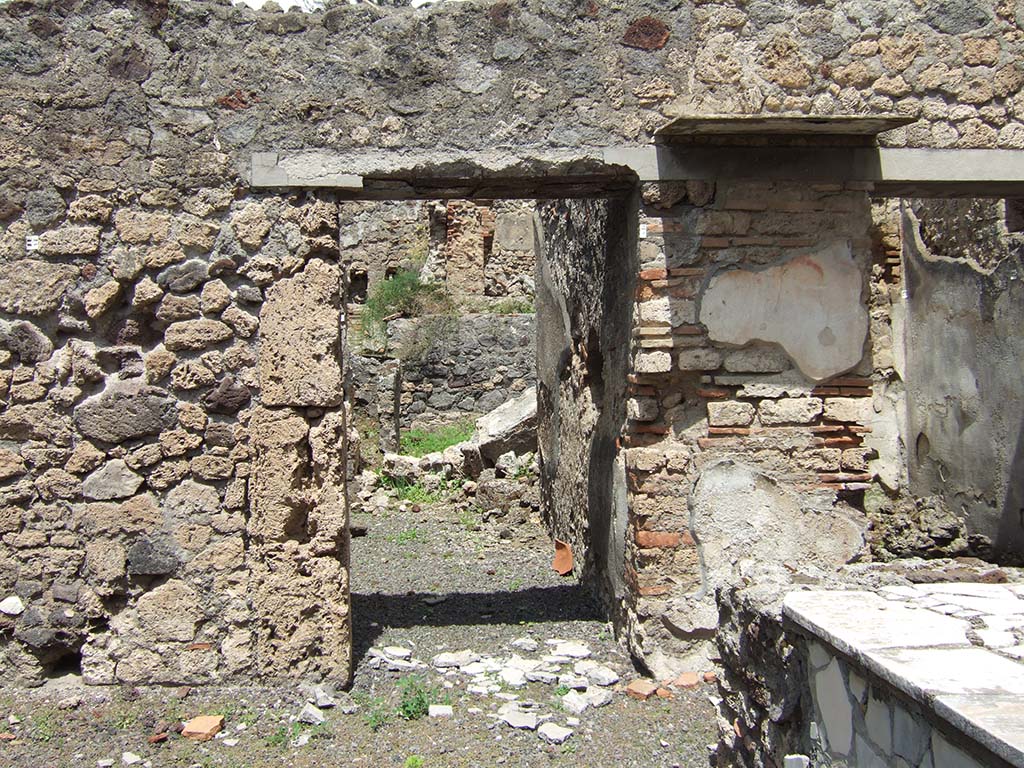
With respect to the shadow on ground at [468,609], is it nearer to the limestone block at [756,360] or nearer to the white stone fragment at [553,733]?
the white stone fragment at [553,733]

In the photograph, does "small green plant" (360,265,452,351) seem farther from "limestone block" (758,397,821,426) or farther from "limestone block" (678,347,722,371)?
"limestone block" (758,397,821,426)

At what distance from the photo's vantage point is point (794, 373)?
4.27m

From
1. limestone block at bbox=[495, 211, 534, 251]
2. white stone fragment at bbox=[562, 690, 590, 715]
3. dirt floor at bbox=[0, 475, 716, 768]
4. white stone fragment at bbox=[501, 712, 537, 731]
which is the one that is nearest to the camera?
dirt floor at bbox=[0, 475, 716, 768]

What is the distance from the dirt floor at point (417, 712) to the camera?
363 cm

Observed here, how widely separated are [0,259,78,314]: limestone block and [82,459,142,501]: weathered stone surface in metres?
0.73

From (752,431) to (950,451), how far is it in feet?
7.41

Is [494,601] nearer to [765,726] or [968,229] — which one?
[765,726]

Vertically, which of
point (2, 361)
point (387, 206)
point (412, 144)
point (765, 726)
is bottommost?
point (765, 726)

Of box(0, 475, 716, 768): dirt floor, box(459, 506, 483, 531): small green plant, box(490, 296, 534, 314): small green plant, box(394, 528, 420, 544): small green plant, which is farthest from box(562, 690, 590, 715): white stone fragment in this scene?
box(490, 296, 534, 314): small green plant

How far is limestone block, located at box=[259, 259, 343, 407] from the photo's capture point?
13.4 ft

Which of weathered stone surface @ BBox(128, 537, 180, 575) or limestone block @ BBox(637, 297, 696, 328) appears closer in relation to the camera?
weathered stone surface @ BBox(128, 537, 180, 575)

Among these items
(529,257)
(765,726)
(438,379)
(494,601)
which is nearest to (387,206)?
(529,257)

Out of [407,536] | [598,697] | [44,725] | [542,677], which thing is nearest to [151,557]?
[44,725]

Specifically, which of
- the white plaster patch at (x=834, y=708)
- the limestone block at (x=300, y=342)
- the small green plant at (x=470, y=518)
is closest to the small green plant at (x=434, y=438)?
the small green plant at (x=470, y=518)
